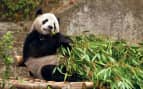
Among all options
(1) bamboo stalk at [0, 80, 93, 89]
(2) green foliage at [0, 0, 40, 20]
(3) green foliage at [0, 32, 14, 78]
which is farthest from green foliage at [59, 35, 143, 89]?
(2) green foliage at [0, 0, 40, 20]

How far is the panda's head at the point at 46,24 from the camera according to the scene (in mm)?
8180

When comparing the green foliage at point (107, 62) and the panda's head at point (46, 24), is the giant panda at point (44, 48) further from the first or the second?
the green foliage at point (107, 62)

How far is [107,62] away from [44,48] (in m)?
1.11

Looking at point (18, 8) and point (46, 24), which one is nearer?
point (46, 24)

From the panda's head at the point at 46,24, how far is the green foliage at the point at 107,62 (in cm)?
41

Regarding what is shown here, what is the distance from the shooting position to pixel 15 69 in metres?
8.58

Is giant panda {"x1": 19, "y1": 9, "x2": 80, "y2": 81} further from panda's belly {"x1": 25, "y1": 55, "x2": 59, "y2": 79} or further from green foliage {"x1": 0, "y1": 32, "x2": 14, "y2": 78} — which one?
green foliage {"x1": 0, "y1": 32, "x2": 14, "y2": 78}

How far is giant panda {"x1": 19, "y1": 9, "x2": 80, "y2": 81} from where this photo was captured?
759 centimetres

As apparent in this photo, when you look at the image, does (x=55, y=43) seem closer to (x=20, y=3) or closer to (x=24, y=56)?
(x=24, y=56)

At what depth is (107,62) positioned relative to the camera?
7285 mm

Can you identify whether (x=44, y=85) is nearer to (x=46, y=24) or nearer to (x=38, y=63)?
(x=38, y=63)

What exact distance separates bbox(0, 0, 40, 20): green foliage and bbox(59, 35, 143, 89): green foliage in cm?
261

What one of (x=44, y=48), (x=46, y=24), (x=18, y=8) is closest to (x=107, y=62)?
(x=44, y=48)

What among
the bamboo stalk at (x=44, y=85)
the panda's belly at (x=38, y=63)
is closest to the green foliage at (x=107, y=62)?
the panda's belly at (x=38, y=63)
